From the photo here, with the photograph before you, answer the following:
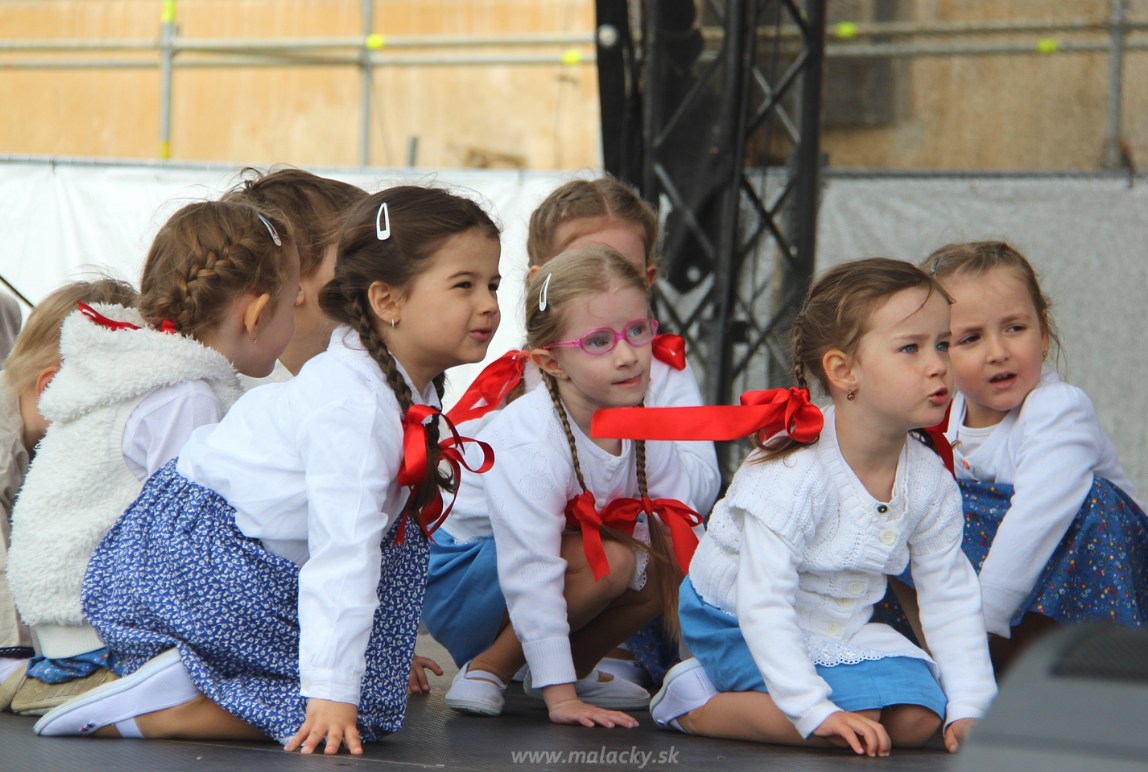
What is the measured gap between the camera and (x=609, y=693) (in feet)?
6.52

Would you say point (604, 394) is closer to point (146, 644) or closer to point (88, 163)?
point (146, 644)

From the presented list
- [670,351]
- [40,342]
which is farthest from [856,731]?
[40,342]

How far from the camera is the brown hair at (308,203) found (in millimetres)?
2232

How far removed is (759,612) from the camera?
151 cm

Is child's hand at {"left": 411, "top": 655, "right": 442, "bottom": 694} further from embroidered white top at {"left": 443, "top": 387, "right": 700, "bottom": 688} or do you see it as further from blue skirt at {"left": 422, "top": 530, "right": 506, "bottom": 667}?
embroidered white top at {"left": 443, "top": 387, "right": 700, "bottom": 688}

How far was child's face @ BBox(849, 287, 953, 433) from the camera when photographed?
1.56 m

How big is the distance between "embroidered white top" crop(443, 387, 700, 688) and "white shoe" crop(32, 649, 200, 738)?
529mm

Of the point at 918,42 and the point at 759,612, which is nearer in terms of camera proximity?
the point at 759,612

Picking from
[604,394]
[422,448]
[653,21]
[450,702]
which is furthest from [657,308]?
[422,448]

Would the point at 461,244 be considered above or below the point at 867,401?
above

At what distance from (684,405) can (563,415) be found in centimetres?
39

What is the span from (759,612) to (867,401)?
1.15ft

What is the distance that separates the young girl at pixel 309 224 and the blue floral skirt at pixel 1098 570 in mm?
1264

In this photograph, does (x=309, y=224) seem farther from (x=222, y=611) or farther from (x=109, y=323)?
(x=222, y=611)
